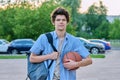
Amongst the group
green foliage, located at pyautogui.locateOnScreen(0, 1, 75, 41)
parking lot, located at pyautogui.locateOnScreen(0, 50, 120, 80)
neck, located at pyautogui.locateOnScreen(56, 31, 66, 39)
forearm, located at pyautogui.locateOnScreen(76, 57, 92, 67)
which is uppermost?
green foliage, located at pyautogui.locateOnScreen(0, 1, 75, 41)

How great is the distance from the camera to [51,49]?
465 cm

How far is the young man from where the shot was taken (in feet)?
15.1

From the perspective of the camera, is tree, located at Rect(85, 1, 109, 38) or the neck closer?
the neck

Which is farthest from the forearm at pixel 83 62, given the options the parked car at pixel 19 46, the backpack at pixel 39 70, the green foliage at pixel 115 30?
the green foliage at pixel 115 30

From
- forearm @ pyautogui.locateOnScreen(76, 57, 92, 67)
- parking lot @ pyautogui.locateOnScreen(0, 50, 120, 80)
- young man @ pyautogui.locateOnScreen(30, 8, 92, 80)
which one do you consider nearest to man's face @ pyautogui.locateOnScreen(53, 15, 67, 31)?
young man @ pyautogui.locateOnScreen(30, 8, 92, 80)

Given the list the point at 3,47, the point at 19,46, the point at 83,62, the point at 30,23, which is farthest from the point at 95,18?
the point at 83,62

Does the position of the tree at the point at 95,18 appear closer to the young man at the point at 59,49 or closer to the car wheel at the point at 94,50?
the car wheel at the point at 94,50

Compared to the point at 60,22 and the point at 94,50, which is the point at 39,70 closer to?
the point at 60,22

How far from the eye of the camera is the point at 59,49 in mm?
4648

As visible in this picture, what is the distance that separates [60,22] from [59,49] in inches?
10.8

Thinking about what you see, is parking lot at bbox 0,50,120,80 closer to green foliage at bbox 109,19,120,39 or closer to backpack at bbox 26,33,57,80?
backpack at bbox 26,33,57,80

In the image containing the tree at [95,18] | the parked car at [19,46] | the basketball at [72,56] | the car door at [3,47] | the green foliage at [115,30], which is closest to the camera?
the basketball at [72,56]

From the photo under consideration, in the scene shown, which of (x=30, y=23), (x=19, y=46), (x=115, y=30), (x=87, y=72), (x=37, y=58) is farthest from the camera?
(x=115, y=30)

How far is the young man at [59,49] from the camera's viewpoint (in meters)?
4.61
